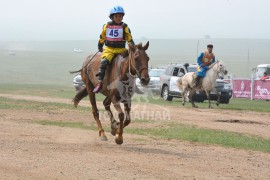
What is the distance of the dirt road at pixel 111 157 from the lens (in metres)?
9.19

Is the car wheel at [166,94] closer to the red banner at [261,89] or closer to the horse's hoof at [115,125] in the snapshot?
the red banner at [261,89]

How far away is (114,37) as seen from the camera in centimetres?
1342

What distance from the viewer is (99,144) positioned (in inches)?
513

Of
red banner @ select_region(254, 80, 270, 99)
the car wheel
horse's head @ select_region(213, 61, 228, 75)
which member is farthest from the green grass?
red banner @ select_region(254, 80, 270, 99)

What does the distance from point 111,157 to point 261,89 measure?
2697 cm

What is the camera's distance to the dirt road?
919 centimetres

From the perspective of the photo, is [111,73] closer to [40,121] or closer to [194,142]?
[194,142]

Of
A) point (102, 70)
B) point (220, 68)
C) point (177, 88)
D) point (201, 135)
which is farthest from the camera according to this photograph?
point (177, 88)

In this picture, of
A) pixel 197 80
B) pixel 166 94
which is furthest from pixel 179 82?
pixel 166 94

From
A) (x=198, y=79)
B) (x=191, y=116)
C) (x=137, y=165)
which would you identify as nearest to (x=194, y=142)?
(x=137, y=165)

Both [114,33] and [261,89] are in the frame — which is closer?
[114,33]

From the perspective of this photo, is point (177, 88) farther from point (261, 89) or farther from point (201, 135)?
point (201, 135)

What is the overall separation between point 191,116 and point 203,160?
10.5 m

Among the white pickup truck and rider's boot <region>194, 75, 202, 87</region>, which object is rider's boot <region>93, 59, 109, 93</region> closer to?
rider's boot <region>194, 75, 202, 87</region>
